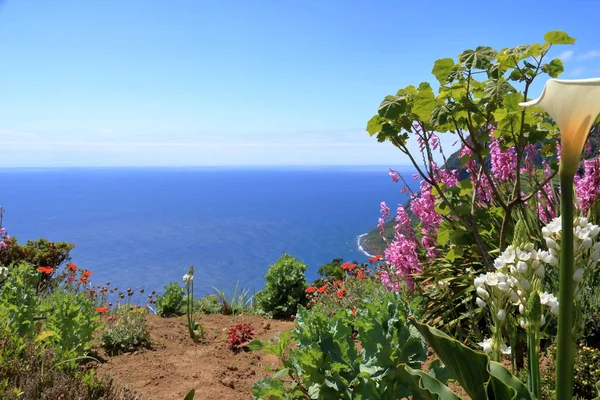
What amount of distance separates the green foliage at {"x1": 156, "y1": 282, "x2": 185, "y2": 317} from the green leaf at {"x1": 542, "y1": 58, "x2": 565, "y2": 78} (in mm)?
5732

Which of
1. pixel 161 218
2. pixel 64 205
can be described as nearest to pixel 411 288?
pixel 161 218

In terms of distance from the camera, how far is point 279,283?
704 cm

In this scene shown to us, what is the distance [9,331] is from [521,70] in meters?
4.60

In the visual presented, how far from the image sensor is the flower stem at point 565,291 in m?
1.19

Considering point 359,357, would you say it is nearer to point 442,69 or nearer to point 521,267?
point 521,267

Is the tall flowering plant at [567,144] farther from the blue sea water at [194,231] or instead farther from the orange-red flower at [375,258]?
the blue sea water at [194,231]

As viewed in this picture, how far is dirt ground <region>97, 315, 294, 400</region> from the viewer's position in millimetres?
3729

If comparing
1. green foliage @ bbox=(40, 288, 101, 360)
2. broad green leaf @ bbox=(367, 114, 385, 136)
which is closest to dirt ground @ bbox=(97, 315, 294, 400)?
green foliage @ bbox=(40, 288, 101, 360)

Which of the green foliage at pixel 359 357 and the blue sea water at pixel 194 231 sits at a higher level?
the green foliage at pixel 359 357

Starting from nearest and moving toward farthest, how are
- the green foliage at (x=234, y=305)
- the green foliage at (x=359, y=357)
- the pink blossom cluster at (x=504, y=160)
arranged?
1. the green foliage at (x=359, y=357)
2. the pink blossom cluster at (x=504, y=160)
3. the green foliage at (x=234, y=305)

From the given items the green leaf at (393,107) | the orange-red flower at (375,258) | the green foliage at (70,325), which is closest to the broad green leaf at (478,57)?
the green leaf at (393,107)

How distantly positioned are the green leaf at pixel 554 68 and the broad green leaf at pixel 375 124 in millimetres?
1299

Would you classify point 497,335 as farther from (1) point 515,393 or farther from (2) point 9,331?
(2) point 9,331

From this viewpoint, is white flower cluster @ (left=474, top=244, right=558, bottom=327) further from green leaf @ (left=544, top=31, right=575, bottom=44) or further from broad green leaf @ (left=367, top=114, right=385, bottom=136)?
broad green leaf @ (left=367, top=114, right=385, bottom=136)
